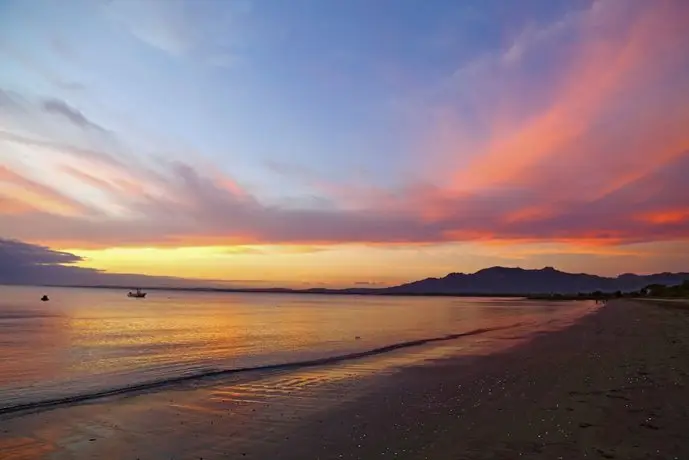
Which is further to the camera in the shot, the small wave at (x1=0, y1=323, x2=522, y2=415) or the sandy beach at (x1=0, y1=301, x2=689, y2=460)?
the small wave at (x1=0, y1=323, x2=522, y2=415)

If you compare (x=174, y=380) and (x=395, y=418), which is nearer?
(x=395, y=418)

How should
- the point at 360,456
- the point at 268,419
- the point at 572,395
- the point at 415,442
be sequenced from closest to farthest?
the point at 360,456 < the point at 415,442 < the point at 268,419 < the point at 572,395

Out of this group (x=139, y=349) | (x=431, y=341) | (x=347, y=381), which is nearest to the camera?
(x=347, y=381)

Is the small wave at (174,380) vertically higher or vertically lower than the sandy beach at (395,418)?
lower

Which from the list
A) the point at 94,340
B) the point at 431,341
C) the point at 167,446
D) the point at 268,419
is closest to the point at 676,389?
the point at 268,419

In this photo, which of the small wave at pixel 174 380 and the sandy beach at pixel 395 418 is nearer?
the sandy beach at pixel 395 418

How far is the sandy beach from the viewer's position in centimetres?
902

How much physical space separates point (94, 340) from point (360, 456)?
32057mm

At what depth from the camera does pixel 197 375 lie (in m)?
19.5

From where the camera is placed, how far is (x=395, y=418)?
11555mm

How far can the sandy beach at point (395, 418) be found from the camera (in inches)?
355

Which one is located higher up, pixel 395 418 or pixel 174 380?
pixel 395 418

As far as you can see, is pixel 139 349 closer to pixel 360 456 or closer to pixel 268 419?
pixel 268 419

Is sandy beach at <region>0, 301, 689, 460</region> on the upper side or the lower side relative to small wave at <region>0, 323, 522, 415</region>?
upper
